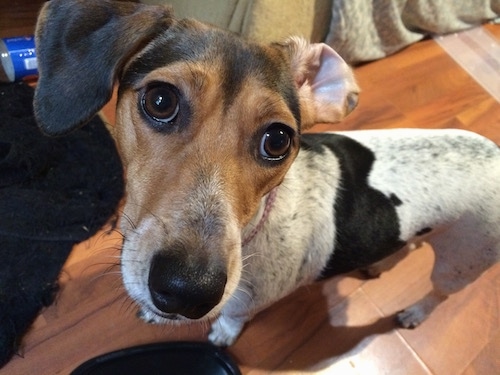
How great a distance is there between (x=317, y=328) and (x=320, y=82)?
150 centimetres

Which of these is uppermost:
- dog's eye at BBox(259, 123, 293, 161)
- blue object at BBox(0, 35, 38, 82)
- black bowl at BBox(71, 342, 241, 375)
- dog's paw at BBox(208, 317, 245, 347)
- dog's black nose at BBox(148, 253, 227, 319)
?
dog's eye at BBox(259, 123, 293, 161)

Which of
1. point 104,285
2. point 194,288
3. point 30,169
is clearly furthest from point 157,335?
point 194,288

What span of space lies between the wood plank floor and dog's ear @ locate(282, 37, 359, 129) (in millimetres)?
1283

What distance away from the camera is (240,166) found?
1641 millimetres

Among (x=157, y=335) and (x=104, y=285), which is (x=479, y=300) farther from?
(x=104, y=285)

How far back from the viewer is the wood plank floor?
2602 millimetres

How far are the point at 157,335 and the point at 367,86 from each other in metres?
2.64

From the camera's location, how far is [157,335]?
268 centimetres

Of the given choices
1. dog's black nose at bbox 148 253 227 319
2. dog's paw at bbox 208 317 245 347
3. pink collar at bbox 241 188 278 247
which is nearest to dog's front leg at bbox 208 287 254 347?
dog's paw at bbox 208 317 245 347

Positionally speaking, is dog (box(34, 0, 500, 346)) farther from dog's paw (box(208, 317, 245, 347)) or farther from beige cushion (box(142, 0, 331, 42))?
beige cushion (box(142, 0, 331, 42))

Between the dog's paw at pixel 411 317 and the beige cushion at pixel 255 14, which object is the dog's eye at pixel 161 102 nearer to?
the beige cushion at pixel 255 14

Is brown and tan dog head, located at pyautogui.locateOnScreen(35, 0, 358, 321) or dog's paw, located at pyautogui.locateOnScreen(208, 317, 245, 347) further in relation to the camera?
dog's paw, located at pyautogui.locateOnScreen(208, 317, 245, 347)

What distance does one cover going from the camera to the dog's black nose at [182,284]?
52.1 inches

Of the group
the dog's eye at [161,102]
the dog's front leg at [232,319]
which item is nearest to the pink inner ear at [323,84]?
the dog's eye at [161,102]
